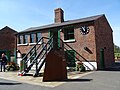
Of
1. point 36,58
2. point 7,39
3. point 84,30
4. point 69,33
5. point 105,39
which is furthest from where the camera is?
point 7,39

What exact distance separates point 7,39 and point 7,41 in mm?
408

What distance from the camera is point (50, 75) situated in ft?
39.4

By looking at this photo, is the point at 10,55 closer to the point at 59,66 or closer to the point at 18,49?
the point at 18,49

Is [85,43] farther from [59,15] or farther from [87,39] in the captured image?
[59,15]

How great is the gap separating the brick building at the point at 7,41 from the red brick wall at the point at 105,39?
17.8 m

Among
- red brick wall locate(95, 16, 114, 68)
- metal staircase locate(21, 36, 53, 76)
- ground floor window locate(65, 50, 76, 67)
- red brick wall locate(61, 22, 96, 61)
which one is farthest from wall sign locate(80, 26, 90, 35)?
metal staircase locate(21, 36, 53, 76)

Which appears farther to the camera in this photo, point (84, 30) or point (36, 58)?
point (84, 30)

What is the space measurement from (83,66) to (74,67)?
5.08 ft

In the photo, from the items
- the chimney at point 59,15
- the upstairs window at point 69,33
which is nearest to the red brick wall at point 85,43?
the upstairs window at point 69,33

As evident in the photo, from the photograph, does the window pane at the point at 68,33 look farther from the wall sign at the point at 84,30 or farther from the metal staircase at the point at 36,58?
the metal staircase at the point at 36,58

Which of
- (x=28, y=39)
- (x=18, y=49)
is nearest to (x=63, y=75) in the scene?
(x=28, y=39)

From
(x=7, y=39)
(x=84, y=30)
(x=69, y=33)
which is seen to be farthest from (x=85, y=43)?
(x=7, y=39)

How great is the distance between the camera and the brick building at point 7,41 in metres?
32.7

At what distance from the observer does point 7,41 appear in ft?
110
